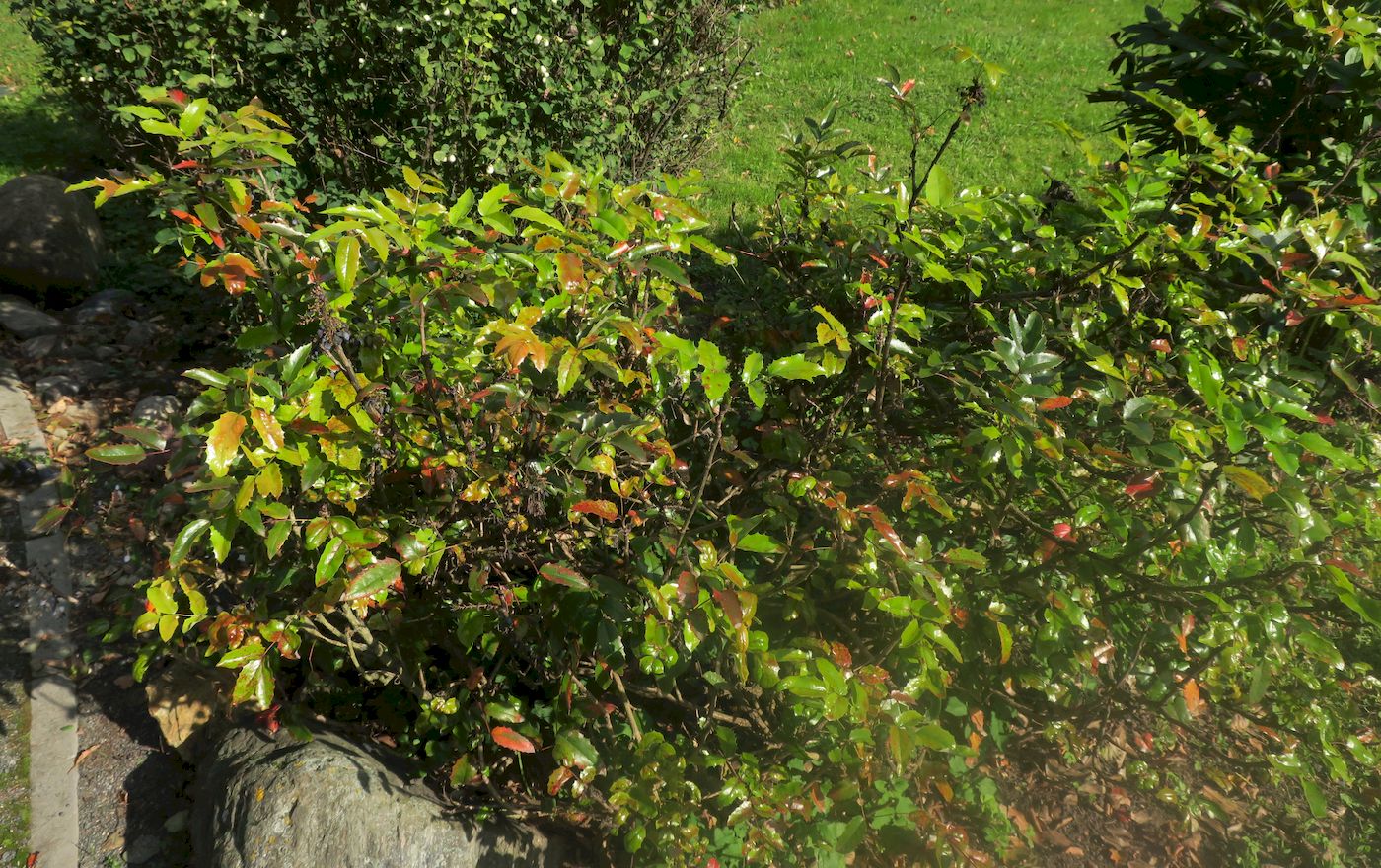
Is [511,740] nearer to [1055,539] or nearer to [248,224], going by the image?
[248,224]

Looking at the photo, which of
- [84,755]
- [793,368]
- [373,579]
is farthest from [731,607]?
[84,755]

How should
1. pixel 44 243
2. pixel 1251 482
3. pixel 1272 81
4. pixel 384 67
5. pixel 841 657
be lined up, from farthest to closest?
pixel 44 243 < pixel 384 67 < pixel 1272 81 < pixel 841 657 < pixel 1251 482

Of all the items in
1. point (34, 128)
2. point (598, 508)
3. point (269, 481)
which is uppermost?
point (269, 481)

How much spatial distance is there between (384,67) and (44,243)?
2.96 m

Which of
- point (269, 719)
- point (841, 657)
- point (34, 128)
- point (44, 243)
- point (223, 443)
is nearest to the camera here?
point (223, 443)

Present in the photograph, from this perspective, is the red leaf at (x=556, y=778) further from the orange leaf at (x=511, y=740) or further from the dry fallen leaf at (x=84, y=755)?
the dry fallen leaf at (x=84, y=755)

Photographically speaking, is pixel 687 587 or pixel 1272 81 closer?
pixel 687 587

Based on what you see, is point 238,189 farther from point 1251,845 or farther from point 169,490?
point 1251,845

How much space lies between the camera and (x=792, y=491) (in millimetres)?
2109

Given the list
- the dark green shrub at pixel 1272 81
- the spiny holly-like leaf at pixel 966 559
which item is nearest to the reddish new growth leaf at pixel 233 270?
the spiny holly-like leaf at pixel 966 559

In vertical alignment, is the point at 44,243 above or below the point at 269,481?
below

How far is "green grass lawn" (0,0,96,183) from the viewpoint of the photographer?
7.14m

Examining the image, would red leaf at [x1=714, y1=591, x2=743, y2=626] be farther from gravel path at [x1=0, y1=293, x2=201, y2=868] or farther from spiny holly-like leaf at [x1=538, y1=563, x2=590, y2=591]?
gravel path at [x1=0, y1=293, x2=201, y2=868]

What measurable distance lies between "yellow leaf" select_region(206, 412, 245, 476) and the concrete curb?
2.06m
